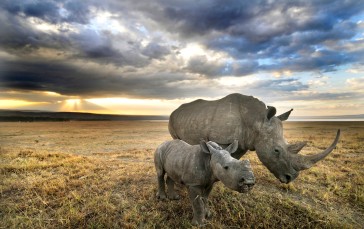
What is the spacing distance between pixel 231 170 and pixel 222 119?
2.89 m

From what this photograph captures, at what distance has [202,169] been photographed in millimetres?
4684

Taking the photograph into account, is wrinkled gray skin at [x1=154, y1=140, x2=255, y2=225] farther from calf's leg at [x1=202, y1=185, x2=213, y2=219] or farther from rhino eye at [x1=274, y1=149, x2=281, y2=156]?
rhino eye at [x1=274, y1=149, x2=281, y2=156]

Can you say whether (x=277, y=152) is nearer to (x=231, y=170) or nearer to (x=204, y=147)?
(x=204, y=147)

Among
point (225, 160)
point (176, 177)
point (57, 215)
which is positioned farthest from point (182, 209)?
point (57, 215)

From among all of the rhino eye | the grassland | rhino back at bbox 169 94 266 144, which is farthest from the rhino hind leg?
the rhino eye

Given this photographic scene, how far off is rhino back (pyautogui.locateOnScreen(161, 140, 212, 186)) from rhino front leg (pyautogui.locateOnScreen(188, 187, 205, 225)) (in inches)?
5.9

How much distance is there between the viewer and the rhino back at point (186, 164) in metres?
4.68

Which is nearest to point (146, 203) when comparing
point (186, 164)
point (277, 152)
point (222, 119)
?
Answer: point (186, 164)

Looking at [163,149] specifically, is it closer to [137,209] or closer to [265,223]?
[137,209]

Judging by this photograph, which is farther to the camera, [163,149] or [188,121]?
[188,121]

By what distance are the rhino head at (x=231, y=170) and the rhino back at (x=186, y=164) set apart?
0.29 m

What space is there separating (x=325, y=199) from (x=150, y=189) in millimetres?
4535

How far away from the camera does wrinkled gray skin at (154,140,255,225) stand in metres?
3.81

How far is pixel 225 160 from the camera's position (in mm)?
4109
